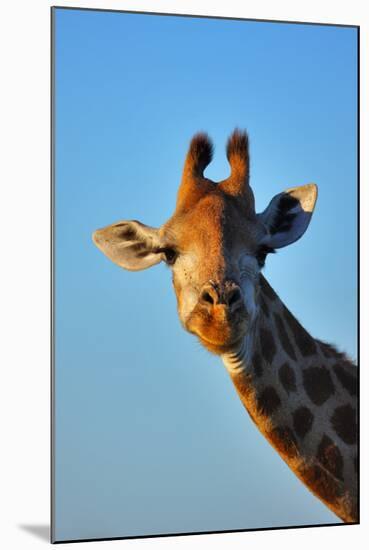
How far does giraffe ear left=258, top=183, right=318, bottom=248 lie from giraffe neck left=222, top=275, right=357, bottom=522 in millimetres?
351

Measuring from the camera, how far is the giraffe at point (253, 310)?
709cm

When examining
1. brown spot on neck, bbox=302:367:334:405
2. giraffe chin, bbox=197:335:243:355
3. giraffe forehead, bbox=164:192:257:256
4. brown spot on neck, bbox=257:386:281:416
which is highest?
giraffe forehead, bbox=164:192:257:256

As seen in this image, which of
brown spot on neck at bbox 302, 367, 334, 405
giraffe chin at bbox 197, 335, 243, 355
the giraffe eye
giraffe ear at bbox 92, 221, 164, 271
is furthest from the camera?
brown spot on neck at bbox 302, 367, 334, 405

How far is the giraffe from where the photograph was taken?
7.09 metres

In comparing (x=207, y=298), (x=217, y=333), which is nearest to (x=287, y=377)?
(x=217, y=333)

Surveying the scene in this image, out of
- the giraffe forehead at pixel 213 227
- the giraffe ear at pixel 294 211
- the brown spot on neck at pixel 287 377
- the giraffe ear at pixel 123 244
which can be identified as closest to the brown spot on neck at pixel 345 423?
the brown spot on neck at pixel 287 377

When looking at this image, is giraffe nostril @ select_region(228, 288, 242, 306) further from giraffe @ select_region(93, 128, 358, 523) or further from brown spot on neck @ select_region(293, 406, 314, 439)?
brown spot on neck @ select_region(293, 406, 314, 439)

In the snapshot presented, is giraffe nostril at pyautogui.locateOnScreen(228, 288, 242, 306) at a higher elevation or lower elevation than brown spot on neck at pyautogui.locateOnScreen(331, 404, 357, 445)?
higher

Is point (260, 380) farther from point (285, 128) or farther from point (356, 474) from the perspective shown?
Result: point (285, 128)

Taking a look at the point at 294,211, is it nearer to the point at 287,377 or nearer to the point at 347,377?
the point at 287,377

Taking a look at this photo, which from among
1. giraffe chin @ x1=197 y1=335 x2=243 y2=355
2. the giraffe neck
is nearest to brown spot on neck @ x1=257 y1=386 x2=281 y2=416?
the giraffe neck

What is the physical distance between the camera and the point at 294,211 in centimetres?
786

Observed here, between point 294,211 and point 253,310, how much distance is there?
3.02 feet

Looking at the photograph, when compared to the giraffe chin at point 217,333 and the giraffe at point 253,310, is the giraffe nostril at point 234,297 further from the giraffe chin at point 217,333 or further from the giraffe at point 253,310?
the giraffe chin at point 217,333
